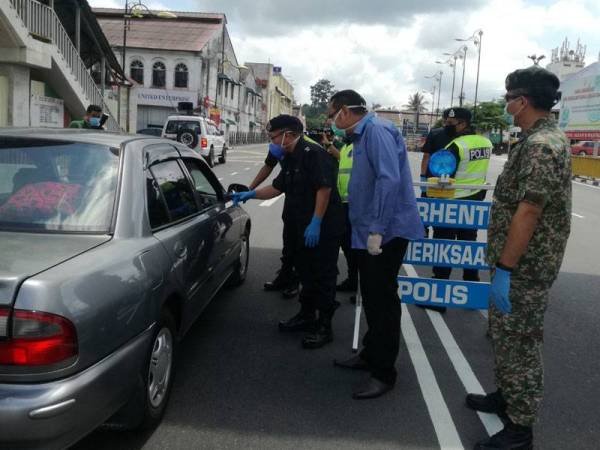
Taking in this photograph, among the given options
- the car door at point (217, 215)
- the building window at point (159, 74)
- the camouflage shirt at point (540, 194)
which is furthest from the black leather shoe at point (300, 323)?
the building window at point (159, 74)

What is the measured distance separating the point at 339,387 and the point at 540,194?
1.83 meters

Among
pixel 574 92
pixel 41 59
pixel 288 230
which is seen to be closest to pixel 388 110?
pixel 574 92

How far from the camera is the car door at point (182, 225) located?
3301mm

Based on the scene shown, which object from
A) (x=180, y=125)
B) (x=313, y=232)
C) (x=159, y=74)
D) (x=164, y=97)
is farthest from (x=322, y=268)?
(x=159, y=74)

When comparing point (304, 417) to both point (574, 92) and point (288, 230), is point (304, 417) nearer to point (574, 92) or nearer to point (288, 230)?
point (288, 230)

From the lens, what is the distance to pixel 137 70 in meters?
47.9

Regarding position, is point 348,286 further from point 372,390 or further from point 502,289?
point 502,289

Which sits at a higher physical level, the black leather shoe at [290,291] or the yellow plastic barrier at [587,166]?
the yellow plastic barrier at [587,166]

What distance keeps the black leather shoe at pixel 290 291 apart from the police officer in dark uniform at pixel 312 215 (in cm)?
111

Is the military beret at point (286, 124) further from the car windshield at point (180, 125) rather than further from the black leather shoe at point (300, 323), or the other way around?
the car windshield at point (180, 125)

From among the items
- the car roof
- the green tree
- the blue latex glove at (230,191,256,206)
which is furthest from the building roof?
the green tree

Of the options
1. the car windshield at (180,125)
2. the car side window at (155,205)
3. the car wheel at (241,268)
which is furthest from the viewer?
the car windshield at (180,125)

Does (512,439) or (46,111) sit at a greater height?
(46,111)

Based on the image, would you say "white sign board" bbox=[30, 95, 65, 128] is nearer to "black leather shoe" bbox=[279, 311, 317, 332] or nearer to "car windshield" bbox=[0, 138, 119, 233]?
"black leather shoe" bbox=[279, 311, 317, 332]
